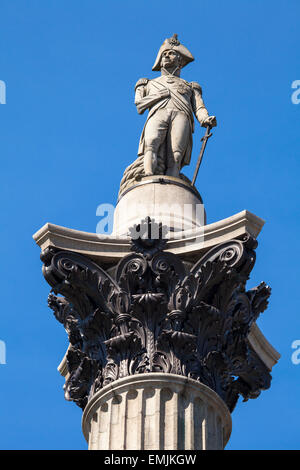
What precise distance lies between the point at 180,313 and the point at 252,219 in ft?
8.59

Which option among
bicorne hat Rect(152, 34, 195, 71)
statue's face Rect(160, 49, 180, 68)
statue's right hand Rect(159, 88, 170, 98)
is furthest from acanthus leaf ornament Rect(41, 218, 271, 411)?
bicorne hat Rect(152, 34, 195, 71)

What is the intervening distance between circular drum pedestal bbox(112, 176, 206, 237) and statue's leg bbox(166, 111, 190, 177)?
68 centimetres

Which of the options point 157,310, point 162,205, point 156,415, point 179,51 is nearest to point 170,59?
point 179,51

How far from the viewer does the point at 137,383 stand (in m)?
25.0

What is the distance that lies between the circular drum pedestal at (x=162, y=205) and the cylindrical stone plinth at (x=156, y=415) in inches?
175

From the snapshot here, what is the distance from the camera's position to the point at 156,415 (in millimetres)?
24438

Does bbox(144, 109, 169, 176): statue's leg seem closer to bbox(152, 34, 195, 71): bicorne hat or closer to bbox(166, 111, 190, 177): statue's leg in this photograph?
bbox(166, 111, 190, 177): statue's leg

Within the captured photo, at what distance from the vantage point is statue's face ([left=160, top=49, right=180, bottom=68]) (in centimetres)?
3359

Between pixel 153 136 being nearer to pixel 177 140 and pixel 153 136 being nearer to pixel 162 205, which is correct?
pixel 177 140

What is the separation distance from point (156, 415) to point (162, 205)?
20.7ft

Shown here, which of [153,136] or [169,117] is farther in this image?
[169,117]

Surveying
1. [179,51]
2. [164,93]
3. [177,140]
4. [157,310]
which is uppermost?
[179,51]

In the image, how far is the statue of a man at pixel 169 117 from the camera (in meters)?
30.9
